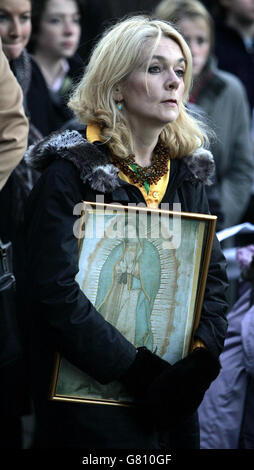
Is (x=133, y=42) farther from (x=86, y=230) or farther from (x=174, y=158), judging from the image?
(x=86, y=230)

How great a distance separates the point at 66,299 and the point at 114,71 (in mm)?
866

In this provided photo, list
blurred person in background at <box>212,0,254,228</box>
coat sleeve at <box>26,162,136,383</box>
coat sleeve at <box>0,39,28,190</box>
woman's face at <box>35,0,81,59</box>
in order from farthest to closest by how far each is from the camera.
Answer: blurred person in background at <box>212,0,254,228</box> < woman's face at <box>35,0,81,59</box> < coat sleeve at <box>0,39,28,190</box> < coat sleeve at <box>26,162,136,383</box>

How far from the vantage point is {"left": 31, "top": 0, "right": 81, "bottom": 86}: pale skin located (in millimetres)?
4758

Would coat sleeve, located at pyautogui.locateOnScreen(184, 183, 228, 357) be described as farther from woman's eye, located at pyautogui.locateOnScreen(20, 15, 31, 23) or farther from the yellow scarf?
woman's eye, located at pyautogui.locateOnScreen(20, 15, 31, 23)

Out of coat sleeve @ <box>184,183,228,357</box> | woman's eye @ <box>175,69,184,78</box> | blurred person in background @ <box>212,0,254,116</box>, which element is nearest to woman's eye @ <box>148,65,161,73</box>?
woman's eye @ <box>175,69,184,78</box>

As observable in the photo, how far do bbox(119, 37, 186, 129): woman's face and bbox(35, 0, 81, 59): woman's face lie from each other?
2133mm

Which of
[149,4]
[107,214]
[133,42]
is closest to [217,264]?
[107,214]

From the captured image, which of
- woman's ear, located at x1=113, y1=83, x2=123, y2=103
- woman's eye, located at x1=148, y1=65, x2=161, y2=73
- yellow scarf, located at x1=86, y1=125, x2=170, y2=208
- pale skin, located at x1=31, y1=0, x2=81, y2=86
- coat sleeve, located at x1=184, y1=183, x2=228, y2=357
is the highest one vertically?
pale skin, located at x1=31, y1=0, x2=81, y2=86

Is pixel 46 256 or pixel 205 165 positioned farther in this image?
pixel 205 165

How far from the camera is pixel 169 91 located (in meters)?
2.74

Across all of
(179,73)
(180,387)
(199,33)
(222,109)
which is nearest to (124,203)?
(179,73)

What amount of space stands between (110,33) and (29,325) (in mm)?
1119

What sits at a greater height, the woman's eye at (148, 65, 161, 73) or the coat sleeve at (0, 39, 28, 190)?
the woman's eye at (148, 65, 161, 73)

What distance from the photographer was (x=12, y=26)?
3684 mm
